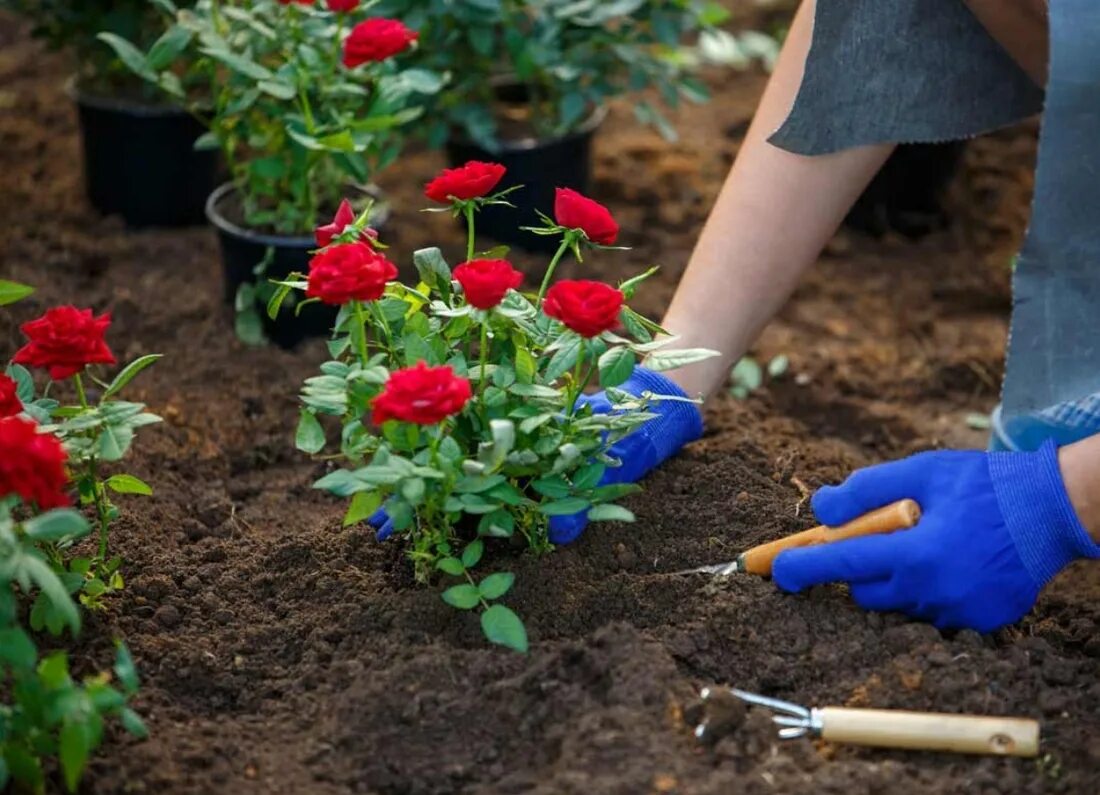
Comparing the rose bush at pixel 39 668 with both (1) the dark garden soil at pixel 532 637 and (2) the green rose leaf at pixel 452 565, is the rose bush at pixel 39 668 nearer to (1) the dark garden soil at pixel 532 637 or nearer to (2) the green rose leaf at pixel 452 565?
(1) the dark garden soil at pixel 532 637

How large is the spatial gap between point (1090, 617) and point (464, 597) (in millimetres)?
808

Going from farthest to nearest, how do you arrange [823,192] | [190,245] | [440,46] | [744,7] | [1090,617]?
[744,7] < [190,245] < [440,46] < [823,192] < [1090,617]

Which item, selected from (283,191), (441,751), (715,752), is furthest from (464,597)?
(283,191)

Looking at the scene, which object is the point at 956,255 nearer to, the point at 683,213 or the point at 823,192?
the point at 683,213

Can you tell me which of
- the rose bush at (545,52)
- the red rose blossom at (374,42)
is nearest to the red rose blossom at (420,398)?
the red rose blossom at (374,42)

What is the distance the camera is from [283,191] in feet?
8.30

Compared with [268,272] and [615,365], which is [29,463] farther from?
[268,272]

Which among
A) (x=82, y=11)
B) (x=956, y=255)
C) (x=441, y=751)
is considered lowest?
(x=956, y=255)

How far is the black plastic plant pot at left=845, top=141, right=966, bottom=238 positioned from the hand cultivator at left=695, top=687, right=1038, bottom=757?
186 cm

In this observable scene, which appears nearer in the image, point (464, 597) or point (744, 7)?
point (464, 597)

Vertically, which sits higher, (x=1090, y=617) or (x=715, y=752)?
(x=715, y=752)

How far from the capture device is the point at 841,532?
1.60m

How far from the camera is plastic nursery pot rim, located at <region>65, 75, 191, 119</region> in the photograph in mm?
2826

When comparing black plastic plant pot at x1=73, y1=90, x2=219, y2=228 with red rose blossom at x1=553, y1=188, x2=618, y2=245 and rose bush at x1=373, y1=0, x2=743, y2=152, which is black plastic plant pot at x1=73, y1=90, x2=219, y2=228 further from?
red rose blossom at x1=553, y1=188, x2=618, y2=245
